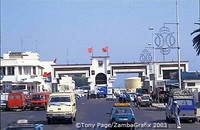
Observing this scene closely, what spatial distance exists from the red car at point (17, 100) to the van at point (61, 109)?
2364cm

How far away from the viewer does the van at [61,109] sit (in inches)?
1406

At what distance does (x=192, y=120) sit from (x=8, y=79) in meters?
73.1

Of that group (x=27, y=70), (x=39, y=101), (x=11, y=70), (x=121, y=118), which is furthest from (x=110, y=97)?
(x=121, y=118)

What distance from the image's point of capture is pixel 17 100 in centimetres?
6047

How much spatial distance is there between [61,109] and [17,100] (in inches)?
1011

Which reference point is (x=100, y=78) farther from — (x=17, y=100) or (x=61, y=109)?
(x=61, y=109)

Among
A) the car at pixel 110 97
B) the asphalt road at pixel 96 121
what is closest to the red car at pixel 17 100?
the asphalt road at pixel 96 121

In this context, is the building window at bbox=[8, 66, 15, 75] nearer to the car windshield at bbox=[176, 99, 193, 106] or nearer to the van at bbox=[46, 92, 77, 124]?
the van at bbox=[46, 92, 77, 124]

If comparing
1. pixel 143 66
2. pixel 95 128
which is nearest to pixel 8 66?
pixel 143 66

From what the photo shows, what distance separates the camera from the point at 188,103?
1417 inches

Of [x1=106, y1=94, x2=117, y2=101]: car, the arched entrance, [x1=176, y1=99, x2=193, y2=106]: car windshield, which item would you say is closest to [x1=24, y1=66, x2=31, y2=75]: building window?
[x1=106, y1=94, x2=117, y2=101]: car

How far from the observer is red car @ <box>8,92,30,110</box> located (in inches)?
2368

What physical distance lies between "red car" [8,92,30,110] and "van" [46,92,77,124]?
2364cm

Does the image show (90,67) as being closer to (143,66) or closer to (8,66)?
(143,66)
